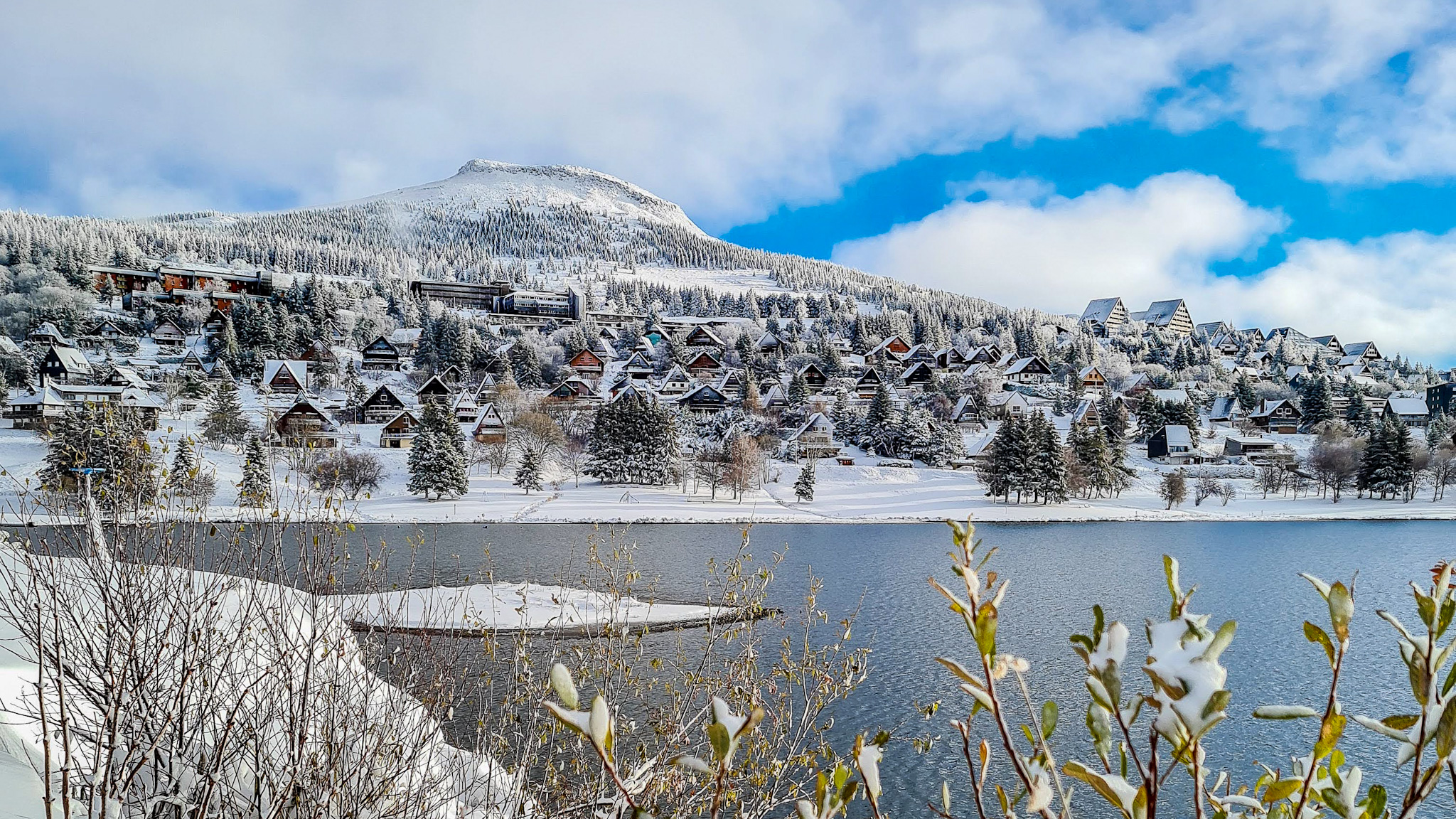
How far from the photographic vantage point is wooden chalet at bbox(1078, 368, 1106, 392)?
5581 centimetres

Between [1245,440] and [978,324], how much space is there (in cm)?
3101

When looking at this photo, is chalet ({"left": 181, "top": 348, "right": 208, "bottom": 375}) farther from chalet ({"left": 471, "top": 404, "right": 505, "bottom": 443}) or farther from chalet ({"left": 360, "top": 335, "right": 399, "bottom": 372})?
chalet ({"left": 471, "top": 404, "right": 505, "bottom": 443})

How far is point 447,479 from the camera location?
1195 inches

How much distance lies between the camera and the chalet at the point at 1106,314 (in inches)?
3167

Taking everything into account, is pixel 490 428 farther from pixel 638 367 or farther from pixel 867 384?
pixel 867 384

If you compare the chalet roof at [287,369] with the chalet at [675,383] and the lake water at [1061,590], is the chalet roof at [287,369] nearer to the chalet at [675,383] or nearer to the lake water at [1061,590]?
the chalet at [675,383]

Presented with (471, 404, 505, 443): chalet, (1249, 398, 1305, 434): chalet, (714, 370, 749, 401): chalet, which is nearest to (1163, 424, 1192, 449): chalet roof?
(1249, 398, 1305, 434): chalet

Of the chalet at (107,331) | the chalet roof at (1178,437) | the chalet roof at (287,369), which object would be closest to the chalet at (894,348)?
the chalet roof at (1178,437)

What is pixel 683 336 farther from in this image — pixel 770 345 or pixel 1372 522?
pixel 1372 522

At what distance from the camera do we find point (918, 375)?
2160 inches

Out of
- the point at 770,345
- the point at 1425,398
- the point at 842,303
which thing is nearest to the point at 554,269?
the point at 842,303

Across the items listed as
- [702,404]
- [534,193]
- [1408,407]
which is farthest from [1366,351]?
[534,193]

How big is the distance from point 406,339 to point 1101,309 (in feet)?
236

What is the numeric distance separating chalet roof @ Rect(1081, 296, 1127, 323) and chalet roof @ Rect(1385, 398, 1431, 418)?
3255cm
